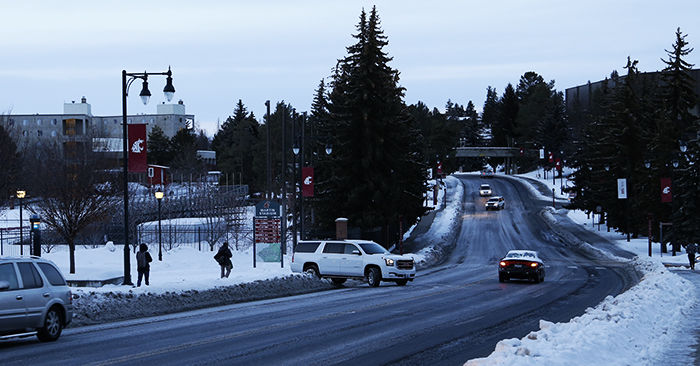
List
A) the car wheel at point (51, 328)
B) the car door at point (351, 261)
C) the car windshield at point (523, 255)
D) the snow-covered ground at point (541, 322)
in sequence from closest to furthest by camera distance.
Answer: the snow-covered ground at point (541, 322)
the car wheel at point (51, 328)
the car door at point (351, 261)
the car windshield at point (523, 255)

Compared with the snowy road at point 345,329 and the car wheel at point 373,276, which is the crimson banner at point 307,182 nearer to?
the snowy road at point 345,329

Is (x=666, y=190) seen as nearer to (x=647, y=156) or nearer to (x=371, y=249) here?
(x=647, y=156)

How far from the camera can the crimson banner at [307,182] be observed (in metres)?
43.4

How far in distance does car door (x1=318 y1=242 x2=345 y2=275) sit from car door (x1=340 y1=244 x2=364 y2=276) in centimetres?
19

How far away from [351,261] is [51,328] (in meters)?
18.9

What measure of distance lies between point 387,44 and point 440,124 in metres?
104

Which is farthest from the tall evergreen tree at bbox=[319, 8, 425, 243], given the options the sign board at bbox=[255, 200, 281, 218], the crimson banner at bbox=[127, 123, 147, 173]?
the crimson banner at bbox=[127, 123, 147, 173]

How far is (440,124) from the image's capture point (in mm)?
160000

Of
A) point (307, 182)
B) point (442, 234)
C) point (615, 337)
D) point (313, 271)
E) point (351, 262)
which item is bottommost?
point (442, 234)

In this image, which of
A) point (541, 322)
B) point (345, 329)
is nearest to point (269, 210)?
point (345, 329)

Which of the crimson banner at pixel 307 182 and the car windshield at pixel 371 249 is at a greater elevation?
the crimson banner at pixel 307 182

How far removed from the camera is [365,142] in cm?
5816

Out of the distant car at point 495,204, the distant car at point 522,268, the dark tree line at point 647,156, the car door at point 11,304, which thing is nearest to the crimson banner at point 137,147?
the car door at point 11,304

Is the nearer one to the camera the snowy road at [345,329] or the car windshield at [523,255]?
the snowy road at [345,329]
